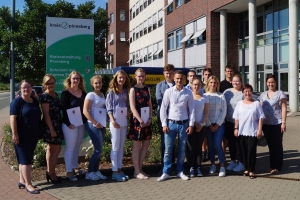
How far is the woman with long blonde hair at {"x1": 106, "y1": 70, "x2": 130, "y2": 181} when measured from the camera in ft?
21.7

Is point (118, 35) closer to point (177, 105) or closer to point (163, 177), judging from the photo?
point (177, 105)

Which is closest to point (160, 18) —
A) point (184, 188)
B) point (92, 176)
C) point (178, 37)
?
point (178, 37)

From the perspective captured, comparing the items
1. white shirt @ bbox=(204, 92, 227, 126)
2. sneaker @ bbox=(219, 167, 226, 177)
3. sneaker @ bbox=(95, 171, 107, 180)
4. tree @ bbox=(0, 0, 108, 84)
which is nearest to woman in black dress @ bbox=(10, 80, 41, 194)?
sneaker @ bbox=(95, 171, 107, 180)

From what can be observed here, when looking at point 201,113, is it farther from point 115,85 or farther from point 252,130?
point 115,85

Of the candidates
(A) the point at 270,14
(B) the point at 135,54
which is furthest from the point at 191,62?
(B) the point at 135,54

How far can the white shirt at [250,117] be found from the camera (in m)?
6.79

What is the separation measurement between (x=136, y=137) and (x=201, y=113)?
1205 millimetres

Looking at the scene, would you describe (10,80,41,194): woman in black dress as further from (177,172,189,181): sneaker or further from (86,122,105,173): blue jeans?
(177,172,189,181): sneaker

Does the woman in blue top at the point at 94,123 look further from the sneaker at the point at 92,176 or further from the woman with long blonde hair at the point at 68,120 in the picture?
the woman with long blonde hair at the point at 68,120

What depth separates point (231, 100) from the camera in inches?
288

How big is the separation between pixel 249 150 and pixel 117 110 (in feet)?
7.87

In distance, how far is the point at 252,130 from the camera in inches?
268

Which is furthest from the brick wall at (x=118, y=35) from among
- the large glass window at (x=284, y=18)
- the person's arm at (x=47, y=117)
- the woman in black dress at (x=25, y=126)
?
the woman in black dress at (x=25, y=126)

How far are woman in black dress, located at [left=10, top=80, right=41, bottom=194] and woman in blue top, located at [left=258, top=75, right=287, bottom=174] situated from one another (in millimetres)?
4006
